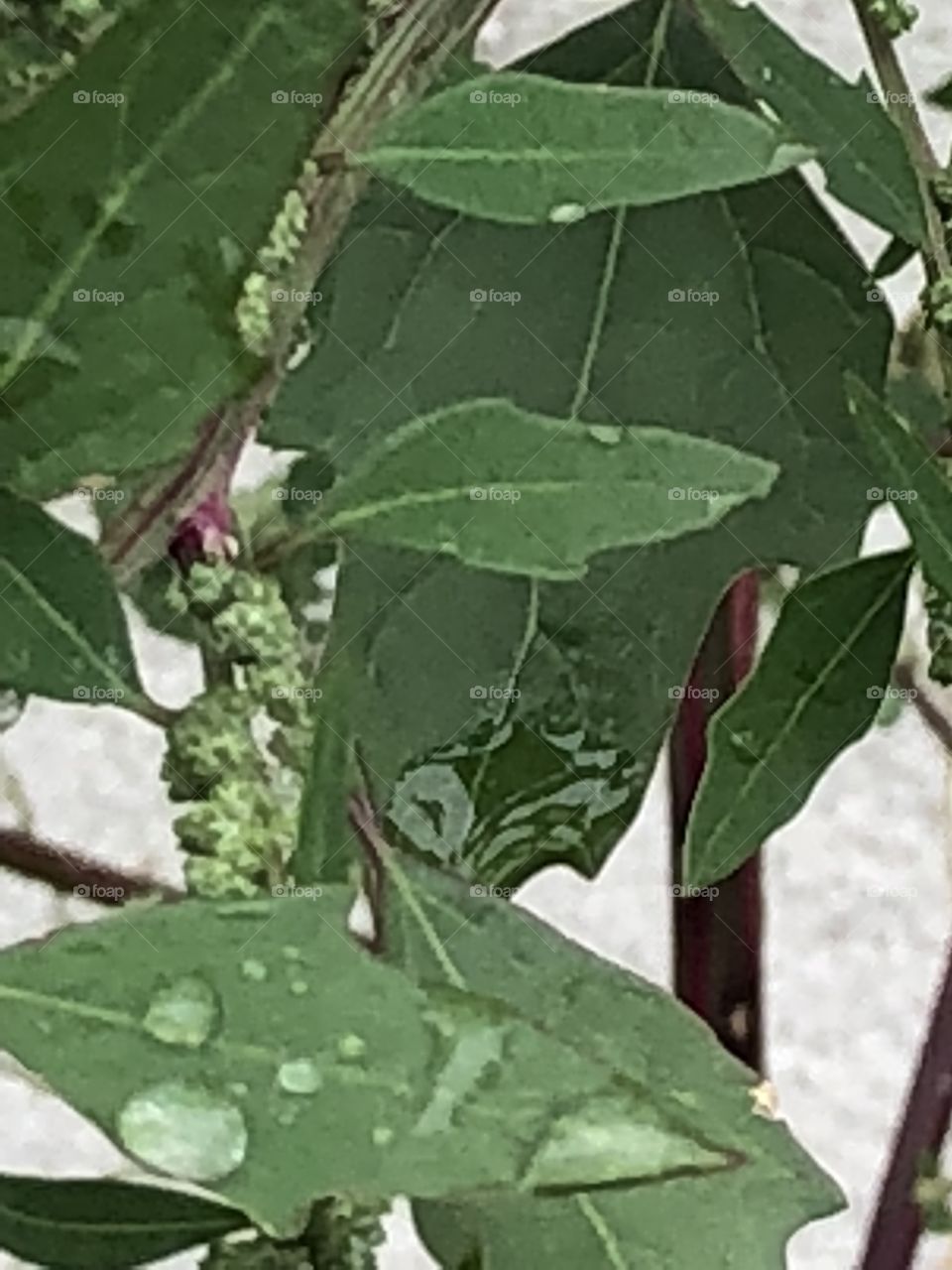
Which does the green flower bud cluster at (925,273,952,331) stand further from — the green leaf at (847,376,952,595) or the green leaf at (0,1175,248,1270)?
the green leaf at (0,1175,248,1270)

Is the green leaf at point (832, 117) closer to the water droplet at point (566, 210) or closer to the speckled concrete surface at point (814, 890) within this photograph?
the water droplet at point (566, 210)

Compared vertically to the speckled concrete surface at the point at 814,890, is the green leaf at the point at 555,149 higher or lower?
higher

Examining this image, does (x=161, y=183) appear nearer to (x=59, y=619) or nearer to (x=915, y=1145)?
(x=59, y=619)

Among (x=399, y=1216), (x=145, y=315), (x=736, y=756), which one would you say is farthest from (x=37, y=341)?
(x=399, y=1216)

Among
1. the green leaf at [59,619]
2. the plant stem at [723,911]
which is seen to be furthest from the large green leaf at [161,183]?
the plant stem at [723,911]

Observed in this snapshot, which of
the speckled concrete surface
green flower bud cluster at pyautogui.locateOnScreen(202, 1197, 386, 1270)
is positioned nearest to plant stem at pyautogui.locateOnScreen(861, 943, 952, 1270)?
green flower bud cluster at pyautogui.locateOnScreen(202, 1197, 386, 1270)
